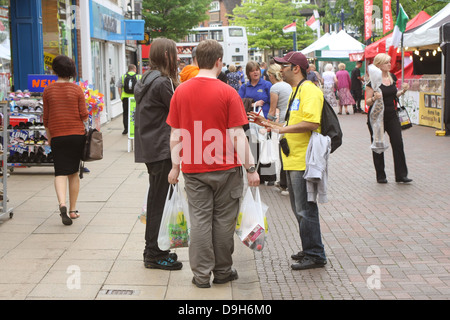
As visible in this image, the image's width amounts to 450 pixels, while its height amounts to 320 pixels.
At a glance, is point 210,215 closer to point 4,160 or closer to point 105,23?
point 4,160

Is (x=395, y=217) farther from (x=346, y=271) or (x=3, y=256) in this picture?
(x=3, y=256)

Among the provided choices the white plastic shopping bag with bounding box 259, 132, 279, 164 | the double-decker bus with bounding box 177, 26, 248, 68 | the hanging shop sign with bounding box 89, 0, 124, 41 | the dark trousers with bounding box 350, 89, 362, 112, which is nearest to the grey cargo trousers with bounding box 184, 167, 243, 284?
the white plastic shopping bag with bounding box 259, 132, 279, 164

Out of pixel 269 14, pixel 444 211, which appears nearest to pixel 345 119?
pixel 444 211

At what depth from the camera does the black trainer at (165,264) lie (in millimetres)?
5555

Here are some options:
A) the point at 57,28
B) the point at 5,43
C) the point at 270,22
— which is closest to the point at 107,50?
the point at 57,28

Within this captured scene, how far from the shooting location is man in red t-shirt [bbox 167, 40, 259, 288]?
16.1 feet

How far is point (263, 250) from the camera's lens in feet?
20.8

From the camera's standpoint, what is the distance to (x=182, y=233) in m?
5.27

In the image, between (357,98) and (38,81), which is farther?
(357,98)

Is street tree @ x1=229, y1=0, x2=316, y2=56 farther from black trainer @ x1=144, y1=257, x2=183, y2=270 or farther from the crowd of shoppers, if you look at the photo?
black trainer @ x1=144, y1=257, x2=183, y2=270

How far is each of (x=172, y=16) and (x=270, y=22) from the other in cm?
2336

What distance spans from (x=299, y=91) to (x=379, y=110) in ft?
14.5

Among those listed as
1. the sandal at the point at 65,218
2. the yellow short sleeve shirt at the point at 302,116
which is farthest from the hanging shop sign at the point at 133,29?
the yellow short sleeve shirt at the point at 302,116

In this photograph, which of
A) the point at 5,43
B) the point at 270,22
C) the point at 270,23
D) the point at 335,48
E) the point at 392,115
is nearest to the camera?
the point at 392,115
